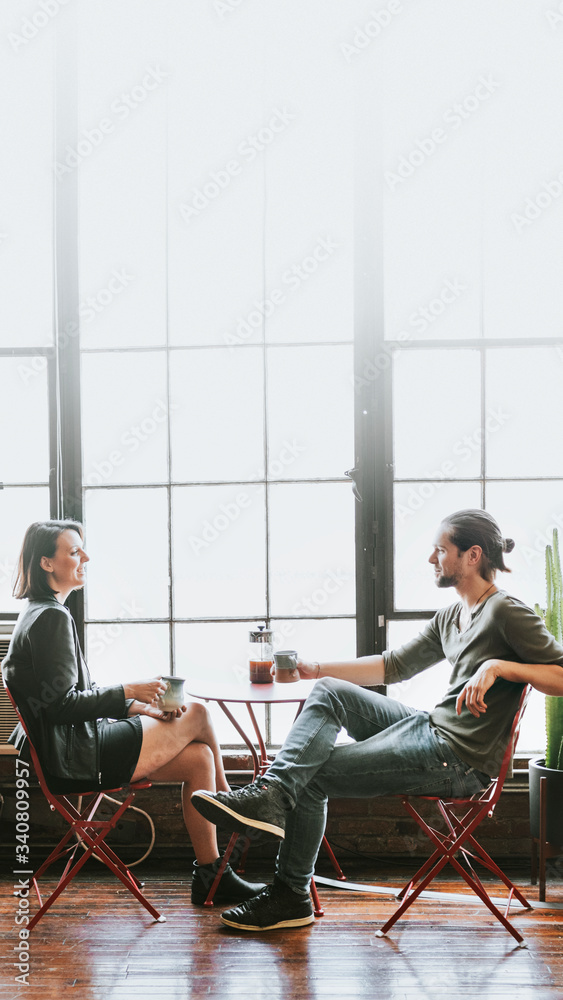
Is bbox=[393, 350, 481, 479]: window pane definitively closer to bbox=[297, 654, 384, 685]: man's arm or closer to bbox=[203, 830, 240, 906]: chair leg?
bbox=[297, 654, 384, 685]: man's arm

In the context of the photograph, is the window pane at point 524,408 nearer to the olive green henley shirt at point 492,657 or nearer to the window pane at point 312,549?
the window pane at point 312,549

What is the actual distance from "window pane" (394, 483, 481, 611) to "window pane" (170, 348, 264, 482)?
0.70 metres

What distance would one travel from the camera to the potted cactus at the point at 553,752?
2.99 metres

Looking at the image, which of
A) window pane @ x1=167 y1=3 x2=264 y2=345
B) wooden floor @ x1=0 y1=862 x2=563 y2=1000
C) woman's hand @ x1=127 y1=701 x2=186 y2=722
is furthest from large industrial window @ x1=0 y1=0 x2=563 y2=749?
wooden floor @ x1=0 y1=862 x2=563 y2=1000

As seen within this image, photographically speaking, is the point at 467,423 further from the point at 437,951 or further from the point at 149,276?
the point at 437,951

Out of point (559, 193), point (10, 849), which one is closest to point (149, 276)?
point (559, 193)

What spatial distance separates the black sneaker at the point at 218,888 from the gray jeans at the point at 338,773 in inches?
13.2

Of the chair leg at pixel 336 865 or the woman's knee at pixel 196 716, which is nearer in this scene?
the woman's knee at pixel 196 716

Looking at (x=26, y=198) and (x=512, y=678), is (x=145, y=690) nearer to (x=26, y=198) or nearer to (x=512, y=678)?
(x=512, y=678)

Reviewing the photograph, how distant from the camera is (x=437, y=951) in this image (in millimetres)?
2572

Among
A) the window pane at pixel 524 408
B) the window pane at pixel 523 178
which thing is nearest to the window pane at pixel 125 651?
the window pane at pixel 524 408

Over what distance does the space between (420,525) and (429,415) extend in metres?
0.50

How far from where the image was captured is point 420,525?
143 inches

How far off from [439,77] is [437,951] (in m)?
3.58
